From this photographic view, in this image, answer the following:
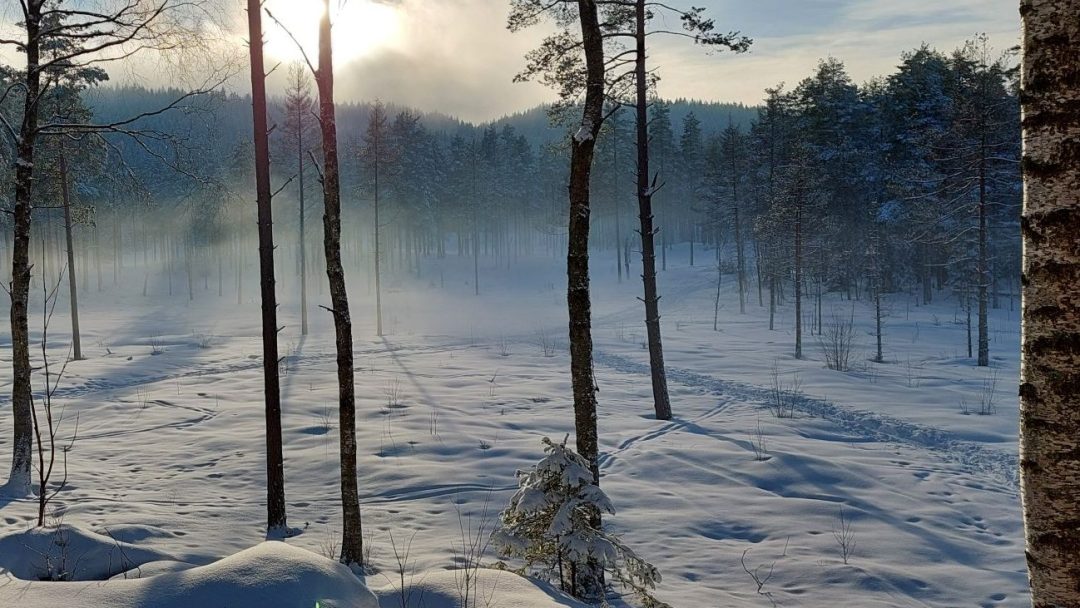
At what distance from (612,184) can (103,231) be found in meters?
66.5

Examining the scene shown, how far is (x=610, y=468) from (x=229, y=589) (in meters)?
6.92

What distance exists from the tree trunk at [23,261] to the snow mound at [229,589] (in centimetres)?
571

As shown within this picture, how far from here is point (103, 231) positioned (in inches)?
3088

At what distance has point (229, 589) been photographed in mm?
3469

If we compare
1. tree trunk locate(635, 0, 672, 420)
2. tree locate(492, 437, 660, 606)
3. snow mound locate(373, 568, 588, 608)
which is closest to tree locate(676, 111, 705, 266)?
tree trunk locate(635, 0, 672, 420)

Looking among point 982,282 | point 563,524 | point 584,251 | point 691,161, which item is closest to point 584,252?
point 584,251

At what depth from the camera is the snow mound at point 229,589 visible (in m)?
3.35

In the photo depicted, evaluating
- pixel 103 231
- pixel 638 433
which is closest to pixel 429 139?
pixel 103 231

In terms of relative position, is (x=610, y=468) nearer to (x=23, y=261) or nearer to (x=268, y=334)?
(x=268, y=334)

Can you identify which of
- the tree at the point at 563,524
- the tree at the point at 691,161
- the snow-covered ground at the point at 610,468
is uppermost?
the tree at the point at 691,161

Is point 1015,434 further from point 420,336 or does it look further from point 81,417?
point 420,336

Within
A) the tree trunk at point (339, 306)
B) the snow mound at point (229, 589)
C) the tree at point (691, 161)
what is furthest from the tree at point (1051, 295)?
the tree at point (691, 161)

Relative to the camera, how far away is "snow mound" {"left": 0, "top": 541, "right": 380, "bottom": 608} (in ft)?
11.0

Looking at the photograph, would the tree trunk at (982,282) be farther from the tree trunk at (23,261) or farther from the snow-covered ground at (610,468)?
the tree trunk at (23,261)
